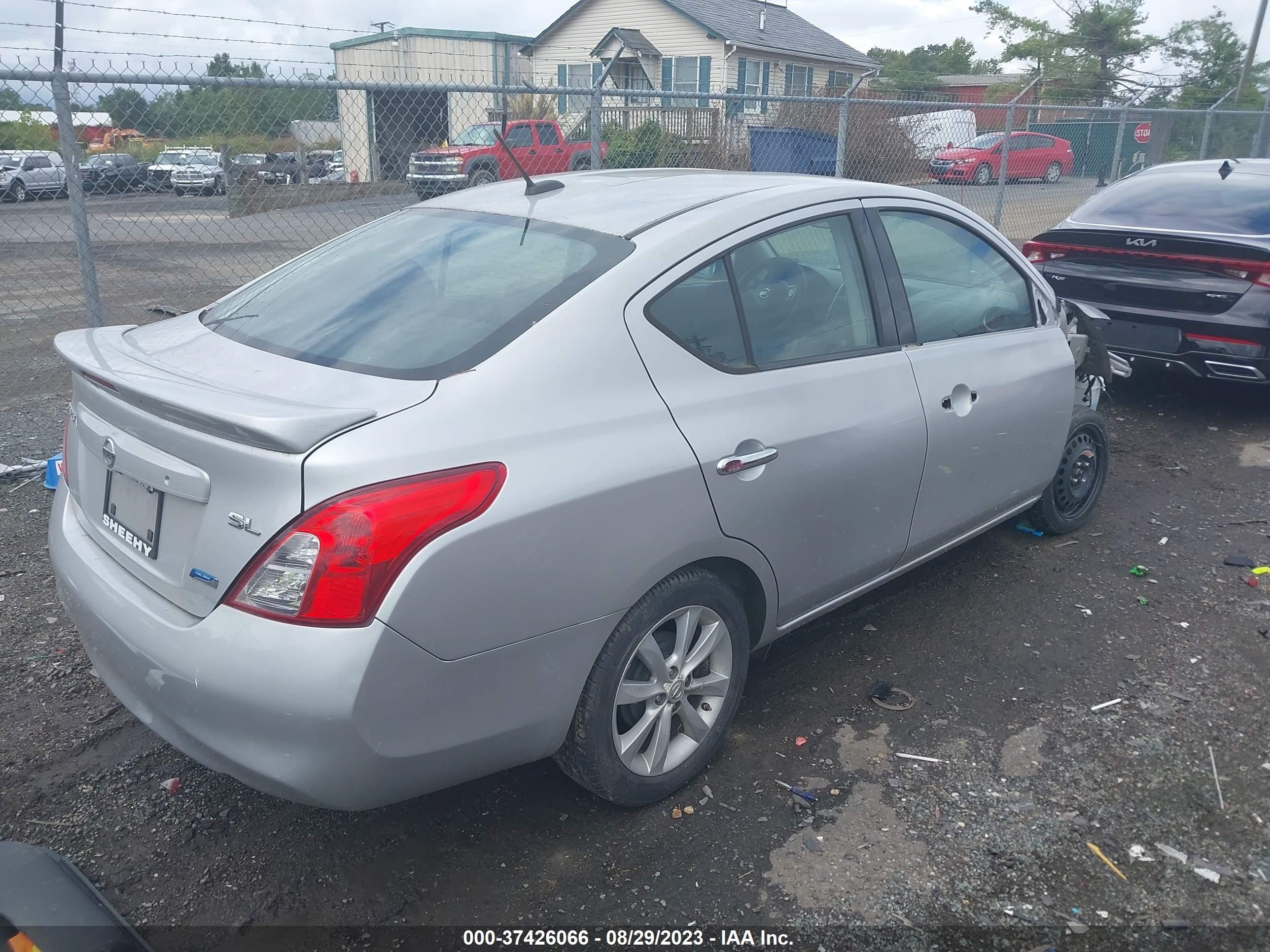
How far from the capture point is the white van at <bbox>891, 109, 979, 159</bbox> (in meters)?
11.0

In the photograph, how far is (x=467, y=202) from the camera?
3.35 metres

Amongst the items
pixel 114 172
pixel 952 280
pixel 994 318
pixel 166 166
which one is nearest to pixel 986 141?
pixel 166 166

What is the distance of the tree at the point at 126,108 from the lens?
519 cm

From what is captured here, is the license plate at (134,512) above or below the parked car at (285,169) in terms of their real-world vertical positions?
below

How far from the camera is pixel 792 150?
1053 cm

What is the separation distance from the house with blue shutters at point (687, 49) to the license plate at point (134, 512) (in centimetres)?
3016

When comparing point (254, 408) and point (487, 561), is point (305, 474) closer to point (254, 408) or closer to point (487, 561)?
point (254, 408)

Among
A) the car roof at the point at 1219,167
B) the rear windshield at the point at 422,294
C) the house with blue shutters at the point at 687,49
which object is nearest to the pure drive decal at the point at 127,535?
the rear windshield at the point at 422,294

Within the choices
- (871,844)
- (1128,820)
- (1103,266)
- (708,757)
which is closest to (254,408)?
(708,757)

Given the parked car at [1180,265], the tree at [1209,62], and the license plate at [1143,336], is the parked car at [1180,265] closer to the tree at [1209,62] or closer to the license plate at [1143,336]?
the license plate at [1143,336]

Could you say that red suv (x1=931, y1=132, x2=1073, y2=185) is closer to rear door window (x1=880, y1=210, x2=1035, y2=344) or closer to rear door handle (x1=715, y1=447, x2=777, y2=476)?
rear door window (x1=880, y1=210, x2=1035, y2=344)

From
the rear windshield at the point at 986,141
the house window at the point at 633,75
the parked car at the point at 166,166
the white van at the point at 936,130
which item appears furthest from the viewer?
the house window at the point at 633,75

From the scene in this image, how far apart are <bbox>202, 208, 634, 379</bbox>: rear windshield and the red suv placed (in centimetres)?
912

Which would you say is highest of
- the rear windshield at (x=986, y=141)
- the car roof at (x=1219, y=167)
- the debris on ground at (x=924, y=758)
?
the rear windshield at (x=986, y=141)
